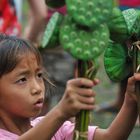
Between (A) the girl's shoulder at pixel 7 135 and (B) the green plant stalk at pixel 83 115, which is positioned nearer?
(B) the green plant stalk at pixel 83 115

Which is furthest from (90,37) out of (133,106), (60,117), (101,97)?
(101,97)

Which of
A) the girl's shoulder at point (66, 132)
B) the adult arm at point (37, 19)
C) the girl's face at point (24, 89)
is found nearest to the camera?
the girl's face at point (24, 89)

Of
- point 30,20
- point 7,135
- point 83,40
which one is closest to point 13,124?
point 7,135

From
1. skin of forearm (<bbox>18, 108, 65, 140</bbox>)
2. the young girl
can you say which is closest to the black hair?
the young girl

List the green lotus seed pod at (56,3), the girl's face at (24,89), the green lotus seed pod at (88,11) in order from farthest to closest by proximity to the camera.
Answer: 1. the girl's face at (24,89)
2. the green lotus seed pod at (56,3)
3. the green lotus seed pod at (88,11)

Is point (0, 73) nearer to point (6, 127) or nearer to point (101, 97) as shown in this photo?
point (6, 127)

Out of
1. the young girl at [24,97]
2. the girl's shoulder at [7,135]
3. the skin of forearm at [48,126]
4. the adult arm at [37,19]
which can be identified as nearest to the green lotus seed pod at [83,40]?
the skin of forearm at [48,126]

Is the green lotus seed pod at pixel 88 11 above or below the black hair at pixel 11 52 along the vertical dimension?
above

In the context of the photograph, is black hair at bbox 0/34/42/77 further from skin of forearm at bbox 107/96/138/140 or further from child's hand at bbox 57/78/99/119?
child's hand at bbox 57/78/99/119

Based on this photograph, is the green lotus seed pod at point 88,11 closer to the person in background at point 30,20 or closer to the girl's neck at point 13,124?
the girl's neck at point 13,124

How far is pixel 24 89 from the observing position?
7.22 ft

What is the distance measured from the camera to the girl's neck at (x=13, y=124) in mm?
2281

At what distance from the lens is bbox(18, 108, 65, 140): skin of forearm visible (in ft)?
6.04

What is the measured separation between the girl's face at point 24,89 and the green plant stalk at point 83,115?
0.36 metres
